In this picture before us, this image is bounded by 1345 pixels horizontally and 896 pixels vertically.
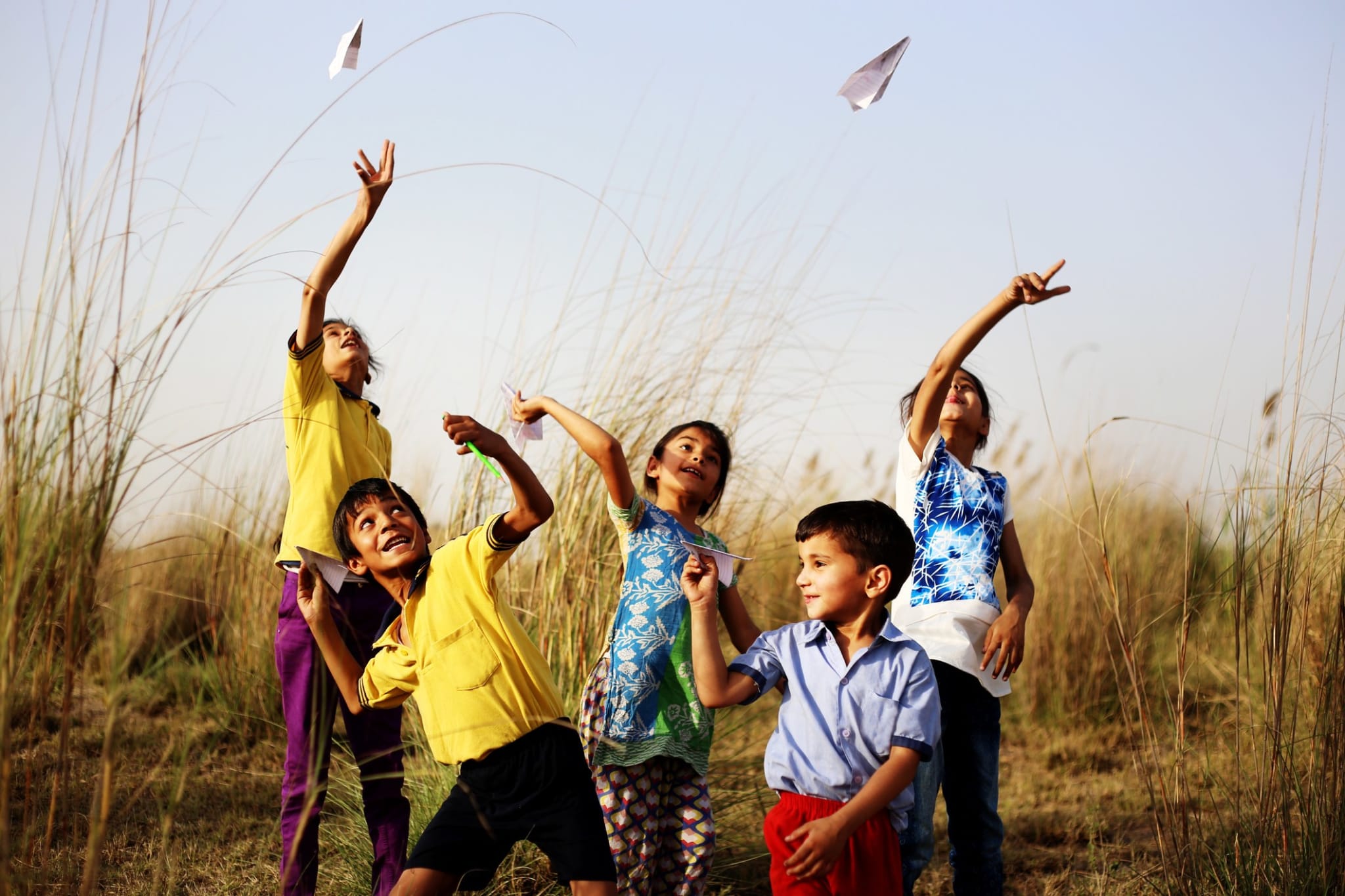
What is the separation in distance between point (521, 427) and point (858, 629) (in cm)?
98

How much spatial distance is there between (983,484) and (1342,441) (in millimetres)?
894

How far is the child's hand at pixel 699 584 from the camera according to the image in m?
2.26

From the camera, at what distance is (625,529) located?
292cm

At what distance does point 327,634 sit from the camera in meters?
2.52

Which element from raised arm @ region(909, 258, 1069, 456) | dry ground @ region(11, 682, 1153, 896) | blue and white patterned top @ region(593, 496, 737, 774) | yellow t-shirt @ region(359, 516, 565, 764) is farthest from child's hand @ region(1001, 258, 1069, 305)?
dry ground @ region(11, 682, 1153, 896)

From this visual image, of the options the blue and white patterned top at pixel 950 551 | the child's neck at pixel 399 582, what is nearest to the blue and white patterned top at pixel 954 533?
the blue and white patterned top at pixel 950 551

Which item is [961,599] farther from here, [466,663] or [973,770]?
[466,663]

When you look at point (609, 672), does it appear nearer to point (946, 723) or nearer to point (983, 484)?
point (946, 723)

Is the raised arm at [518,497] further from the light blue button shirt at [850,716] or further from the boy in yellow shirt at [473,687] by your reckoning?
the light blue button shirt at [850,716]

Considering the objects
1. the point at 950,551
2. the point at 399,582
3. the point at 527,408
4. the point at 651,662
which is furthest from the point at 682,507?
the point at 399,582

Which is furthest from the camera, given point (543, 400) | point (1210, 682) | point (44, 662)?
point (1210, 682)

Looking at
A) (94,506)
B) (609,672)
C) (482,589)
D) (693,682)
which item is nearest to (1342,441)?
(693,682)

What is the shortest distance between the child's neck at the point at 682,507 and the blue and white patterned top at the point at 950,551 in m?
0.56

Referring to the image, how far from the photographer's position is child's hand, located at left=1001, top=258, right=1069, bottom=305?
2629 mm
